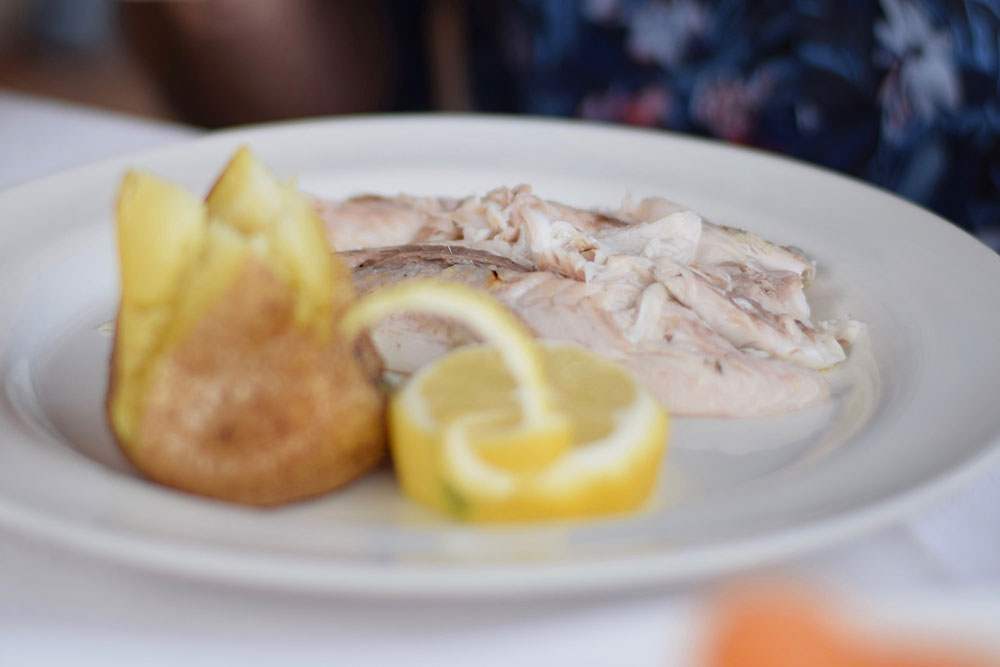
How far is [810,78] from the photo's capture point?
2459 mm

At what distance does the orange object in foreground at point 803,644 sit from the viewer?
0.50 meters

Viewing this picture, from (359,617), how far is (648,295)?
2.03 feet

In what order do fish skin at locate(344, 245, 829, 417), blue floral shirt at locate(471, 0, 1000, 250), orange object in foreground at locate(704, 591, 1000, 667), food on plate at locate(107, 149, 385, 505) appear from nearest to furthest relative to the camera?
1. orange object in foreground at locate(704, 591, 1000, 667)
2. food on plate at locate(107, 149, 385, 505)
3. fish skin at locate(344, 245, 829, 417)
4. blue floral shirt at locate(471, 0, 1000, 250)

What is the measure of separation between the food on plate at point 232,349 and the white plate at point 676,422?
0.05 metres

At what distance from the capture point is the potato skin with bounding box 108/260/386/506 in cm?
88

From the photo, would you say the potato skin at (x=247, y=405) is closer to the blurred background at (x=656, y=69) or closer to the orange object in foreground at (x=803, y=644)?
the orange object in foreground at (x=803, y=644)

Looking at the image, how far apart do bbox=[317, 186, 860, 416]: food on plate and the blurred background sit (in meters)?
1.06

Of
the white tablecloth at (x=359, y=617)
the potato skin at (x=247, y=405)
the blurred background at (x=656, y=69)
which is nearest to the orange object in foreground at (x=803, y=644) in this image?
the white tablecloth at (x=359, y=617)

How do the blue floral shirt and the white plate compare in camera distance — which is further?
the blue floral shirt

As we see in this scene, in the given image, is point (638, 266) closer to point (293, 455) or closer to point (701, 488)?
point (701, 488)

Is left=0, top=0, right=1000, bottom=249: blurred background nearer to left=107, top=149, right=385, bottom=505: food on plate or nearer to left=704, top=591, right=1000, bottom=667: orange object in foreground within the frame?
left=107, top=149, right=385, bottom=505: food on plate

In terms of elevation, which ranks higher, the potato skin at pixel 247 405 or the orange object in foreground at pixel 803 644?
the orange object in foreground at pixel 803 644

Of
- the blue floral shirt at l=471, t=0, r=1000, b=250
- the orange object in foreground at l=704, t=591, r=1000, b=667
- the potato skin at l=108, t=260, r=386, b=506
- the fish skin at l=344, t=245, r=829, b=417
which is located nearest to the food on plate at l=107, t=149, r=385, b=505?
the potato skin at l=108, t=260, r=386, b=506

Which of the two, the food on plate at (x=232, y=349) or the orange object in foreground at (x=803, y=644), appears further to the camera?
the food on plate at (x=232, y=349)
